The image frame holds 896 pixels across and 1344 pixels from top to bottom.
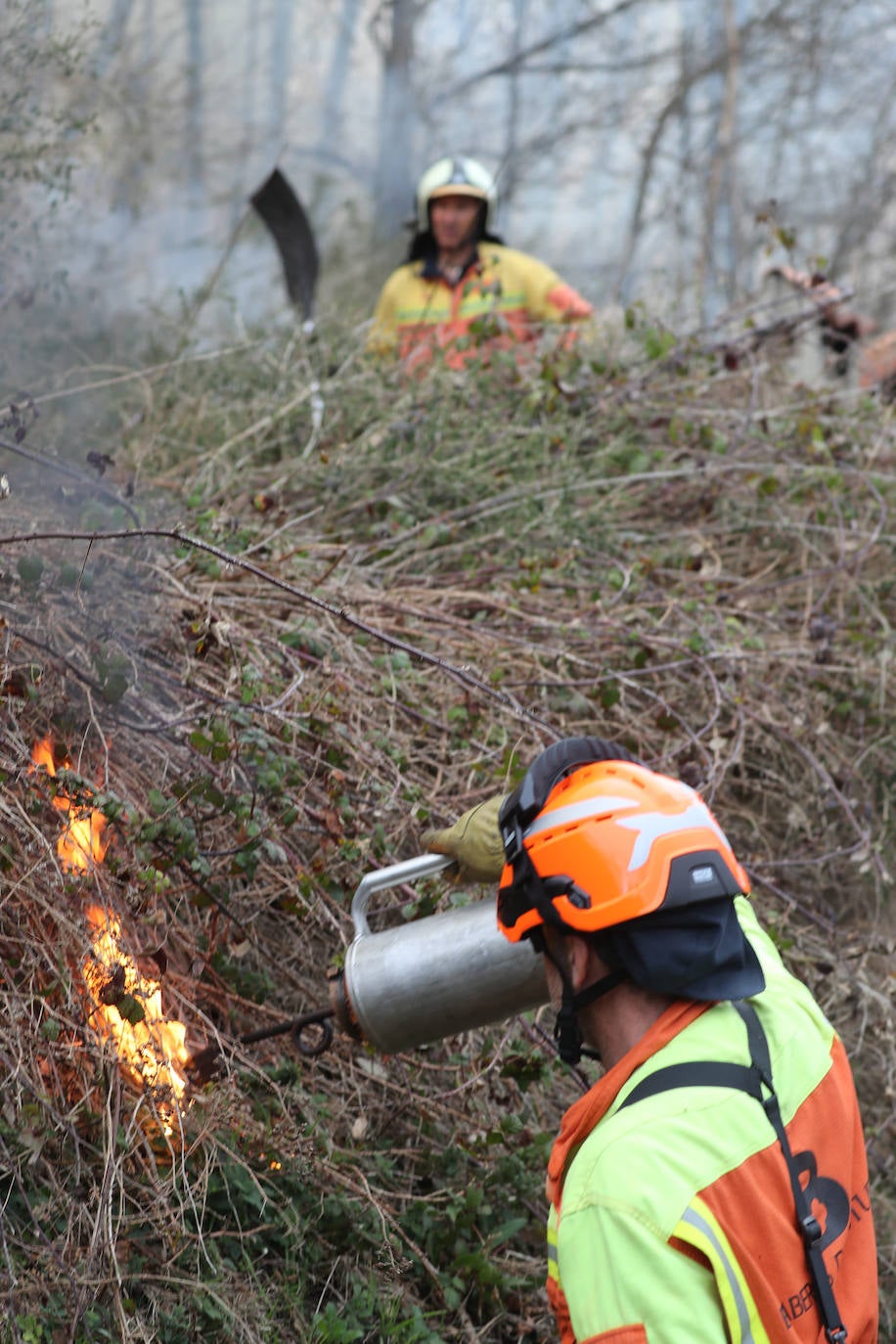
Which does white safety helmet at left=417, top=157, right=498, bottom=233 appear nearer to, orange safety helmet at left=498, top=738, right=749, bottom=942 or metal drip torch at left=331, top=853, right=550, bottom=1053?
metal drip torch at left=331, top=853, right=550, bottom=1053

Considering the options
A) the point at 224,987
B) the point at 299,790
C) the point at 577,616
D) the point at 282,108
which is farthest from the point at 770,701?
the point at 282,108

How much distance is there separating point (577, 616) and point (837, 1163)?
266 cm

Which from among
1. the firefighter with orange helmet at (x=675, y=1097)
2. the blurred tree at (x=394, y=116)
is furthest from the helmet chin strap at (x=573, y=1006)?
the blurred tree at (x=394, y=116)

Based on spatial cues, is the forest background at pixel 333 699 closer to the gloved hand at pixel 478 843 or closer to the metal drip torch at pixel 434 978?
the metal drip torch at pixel 434 978

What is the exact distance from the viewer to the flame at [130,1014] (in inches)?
97.7

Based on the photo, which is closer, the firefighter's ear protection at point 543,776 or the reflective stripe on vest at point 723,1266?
the reflective stripe on vest at point 723,1266

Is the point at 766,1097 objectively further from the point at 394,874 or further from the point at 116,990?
the point at 116,990

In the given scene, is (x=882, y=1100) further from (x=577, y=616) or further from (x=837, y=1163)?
(x=837, y=1163)

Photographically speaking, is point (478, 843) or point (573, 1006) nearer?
point (573, 1006)

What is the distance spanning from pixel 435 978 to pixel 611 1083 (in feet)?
2.05

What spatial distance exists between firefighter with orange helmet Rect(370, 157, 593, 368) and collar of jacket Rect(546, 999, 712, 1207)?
4.99m

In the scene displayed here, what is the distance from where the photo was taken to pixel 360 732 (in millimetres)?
3441

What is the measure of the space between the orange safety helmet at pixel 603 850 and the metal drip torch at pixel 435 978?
15.5 inches

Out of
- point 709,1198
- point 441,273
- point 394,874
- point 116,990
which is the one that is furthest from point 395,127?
point 709,1198
